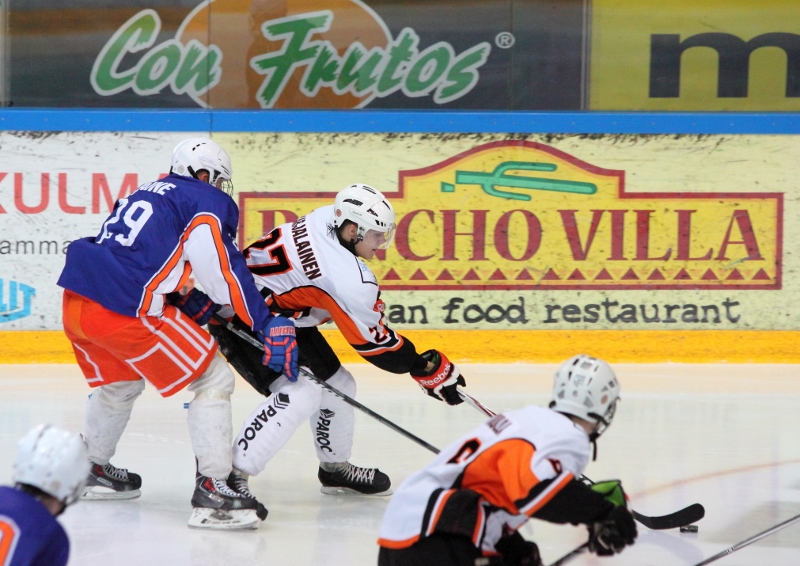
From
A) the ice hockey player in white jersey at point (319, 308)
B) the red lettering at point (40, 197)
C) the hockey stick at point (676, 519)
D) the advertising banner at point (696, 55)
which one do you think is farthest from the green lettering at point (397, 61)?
the hockey stick at point (676, 519)

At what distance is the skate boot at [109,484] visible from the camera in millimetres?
3381

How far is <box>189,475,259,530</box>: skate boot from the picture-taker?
10.1 feet

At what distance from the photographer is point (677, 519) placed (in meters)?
2.92

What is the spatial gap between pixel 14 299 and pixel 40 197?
1.83 ft

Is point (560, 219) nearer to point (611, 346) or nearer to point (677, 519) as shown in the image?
point (611, 346)

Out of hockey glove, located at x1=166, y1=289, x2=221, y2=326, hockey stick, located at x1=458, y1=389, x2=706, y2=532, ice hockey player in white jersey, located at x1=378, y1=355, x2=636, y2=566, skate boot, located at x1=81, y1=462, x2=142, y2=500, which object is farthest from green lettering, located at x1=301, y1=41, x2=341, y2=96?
ice hockey player in white jersey, located at x1=378, y1=355, x2=636, y2=566

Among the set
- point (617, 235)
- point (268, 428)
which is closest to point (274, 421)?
point (268, 428)

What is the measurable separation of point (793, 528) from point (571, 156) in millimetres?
3362

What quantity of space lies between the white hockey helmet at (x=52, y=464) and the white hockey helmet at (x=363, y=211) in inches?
64.9

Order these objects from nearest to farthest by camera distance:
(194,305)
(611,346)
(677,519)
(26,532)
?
(26,532) < (677,519) < (194,305) < (611,346)

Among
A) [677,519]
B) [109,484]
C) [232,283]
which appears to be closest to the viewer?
[677,519]

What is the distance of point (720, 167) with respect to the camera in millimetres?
6223

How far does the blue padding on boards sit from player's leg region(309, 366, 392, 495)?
Answer: 288 cm

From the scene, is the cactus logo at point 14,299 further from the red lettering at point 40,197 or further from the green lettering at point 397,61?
the green lettering at point 397,61
